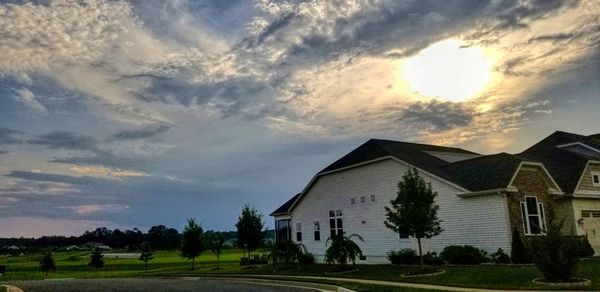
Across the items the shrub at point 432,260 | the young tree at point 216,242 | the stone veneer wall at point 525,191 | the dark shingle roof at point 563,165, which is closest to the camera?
the stone veneer wall at point 525,191

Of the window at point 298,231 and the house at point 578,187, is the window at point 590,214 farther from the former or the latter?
the window at point 298,231

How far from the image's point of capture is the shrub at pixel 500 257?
26.8 meters

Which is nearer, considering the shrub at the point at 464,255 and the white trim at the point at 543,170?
the shrub at the point at 464,255

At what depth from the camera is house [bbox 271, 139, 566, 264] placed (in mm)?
28250

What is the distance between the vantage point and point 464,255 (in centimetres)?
2778

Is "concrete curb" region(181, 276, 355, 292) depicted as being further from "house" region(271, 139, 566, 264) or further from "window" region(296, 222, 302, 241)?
"window" region(296, 222, 302, 241)

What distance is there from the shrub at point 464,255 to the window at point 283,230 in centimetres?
1888

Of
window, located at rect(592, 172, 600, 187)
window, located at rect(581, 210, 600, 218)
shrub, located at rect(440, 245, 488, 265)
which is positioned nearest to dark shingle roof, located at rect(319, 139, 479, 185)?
shrub, located at rect(440, 245, 488, 265)

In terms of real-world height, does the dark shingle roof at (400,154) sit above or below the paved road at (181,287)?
above

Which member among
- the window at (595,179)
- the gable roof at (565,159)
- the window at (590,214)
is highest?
the gable roof at (565,159)

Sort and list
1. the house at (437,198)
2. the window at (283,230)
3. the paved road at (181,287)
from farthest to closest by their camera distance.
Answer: the window at (283,230)
the house at (437,198)
the paved road at (181,287)

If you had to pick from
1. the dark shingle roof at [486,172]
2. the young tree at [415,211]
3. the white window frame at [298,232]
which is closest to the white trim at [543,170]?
the dark shingle roof at [486,172]

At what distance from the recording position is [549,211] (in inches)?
1185

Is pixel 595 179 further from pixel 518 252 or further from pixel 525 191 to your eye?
pixel 518 252
